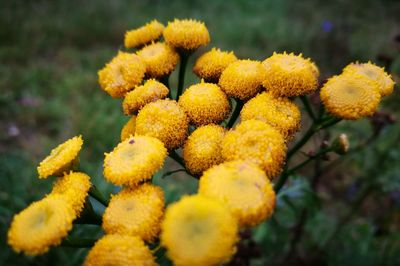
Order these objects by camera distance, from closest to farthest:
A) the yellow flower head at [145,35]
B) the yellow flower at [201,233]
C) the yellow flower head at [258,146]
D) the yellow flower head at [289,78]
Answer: the yellow flower at [201,233] → the yellow flower head at [258,146] → the yellow flower head at [289,78] → the yellow flower head at [145,35]

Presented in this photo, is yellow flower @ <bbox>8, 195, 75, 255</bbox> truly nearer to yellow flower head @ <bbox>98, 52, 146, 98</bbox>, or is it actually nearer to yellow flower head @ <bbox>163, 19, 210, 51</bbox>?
yellow flower head @ <bbox>98, 52, 146, 98</bbox>

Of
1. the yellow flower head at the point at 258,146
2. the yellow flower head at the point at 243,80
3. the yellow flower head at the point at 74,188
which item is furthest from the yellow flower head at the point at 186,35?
the yellow flower head at the point at 74,188

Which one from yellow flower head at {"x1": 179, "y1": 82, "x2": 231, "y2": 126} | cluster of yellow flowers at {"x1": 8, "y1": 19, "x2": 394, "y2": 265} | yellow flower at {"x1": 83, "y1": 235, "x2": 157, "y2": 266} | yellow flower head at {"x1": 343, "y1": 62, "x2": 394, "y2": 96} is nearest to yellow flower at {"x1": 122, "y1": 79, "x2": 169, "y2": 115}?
cluster of yellow flowers at {"x1": 8, "y1": 19, "x2": 394, "y2": 265}

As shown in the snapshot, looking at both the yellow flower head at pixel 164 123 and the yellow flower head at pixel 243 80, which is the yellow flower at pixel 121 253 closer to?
the yellow flower head at pixel 164 123

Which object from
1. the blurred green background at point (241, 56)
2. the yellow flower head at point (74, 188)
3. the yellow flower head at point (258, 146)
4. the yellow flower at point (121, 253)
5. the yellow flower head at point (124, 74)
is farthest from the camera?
the blurred green background at point (241, 56)

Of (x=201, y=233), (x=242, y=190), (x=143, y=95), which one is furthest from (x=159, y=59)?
(x=201, y=233)

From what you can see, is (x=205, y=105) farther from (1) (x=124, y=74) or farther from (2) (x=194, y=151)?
(1) (x=124, y=74)

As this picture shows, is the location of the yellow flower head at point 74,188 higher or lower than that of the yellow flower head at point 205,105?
lower

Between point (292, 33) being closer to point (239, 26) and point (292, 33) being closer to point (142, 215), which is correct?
point (239, 26)
